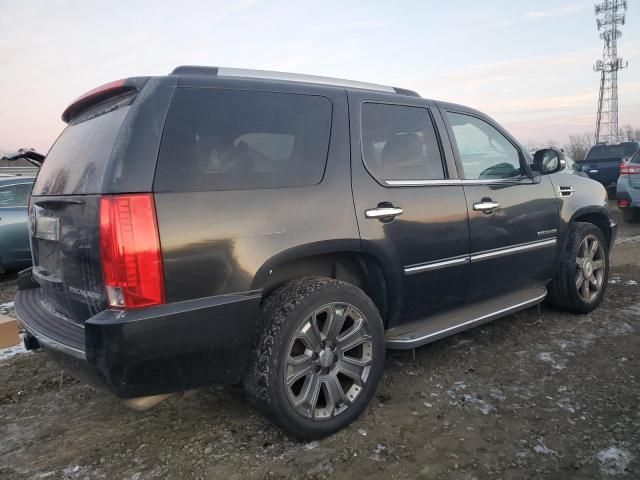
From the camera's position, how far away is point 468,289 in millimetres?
3477

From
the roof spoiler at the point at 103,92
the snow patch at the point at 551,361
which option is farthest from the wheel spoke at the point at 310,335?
the snow patch at the point at 551,361

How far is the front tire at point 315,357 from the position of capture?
2438 millimetres

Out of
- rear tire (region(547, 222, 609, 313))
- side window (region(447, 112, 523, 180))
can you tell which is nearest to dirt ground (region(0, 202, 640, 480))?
rear tire (region(547, 222, 609, 313))

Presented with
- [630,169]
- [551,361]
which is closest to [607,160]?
[630,169]

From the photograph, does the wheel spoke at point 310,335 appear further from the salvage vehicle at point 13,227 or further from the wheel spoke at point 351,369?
the salvage vehicle at point 13,227

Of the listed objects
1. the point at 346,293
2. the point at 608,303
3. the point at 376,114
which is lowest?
the point at 608,303

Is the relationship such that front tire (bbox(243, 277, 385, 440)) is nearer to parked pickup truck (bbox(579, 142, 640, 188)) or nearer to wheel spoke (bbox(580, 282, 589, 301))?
wheel spoke (bbox(580, 282, 589, 301))

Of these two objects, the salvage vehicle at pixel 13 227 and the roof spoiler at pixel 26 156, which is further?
the salvage vehicle at pixel 13 227

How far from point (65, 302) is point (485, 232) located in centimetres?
262

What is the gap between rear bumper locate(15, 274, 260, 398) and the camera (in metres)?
2.08

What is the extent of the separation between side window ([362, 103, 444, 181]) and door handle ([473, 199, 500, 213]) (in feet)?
1.12

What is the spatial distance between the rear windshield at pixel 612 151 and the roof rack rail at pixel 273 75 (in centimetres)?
1334

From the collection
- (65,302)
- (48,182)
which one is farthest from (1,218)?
(65,302)

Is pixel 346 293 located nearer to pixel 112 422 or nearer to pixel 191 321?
pixel 191 321
